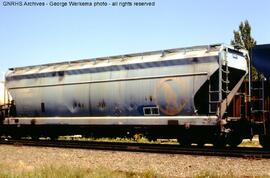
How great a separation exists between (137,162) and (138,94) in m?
4.82

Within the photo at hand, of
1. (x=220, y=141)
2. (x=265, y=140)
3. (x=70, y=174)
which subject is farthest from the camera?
(x=220, y=141)

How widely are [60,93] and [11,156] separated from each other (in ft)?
17.6

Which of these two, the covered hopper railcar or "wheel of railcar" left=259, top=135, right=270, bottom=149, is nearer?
"wheel of railcar" left=259, top=135, right=270, bottom=149

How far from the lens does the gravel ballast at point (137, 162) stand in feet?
32.4

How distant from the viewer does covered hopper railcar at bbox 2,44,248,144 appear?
47.6 ft

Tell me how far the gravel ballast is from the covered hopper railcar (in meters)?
2.17

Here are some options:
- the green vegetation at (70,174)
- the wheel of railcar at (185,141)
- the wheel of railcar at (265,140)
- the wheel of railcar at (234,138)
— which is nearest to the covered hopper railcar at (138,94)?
the wheel of railcar at (185,141)

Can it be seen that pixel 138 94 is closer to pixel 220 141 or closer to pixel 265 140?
pixel 220 141

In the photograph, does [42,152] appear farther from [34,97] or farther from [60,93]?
[34,97]

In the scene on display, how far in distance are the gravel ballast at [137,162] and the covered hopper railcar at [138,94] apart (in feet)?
7.11

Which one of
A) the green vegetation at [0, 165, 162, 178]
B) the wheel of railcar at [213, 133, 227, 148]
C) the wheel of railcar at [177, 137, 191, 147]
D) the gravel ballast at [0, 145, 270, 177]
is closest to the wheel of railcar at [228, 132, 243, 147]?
the wheel of railcar at [213, 133, 227, 148]

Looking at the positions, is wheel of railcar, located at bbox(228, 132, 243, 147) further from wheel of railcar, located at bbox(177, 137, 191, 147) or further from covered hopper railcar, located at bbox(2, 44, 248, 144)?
wheel of railcar, located at bbox(177, 137, 191, 147)

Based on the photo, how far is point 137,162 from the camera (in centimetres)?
1162

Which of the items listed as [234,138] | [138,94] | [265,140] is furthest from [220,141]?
[138,94]
